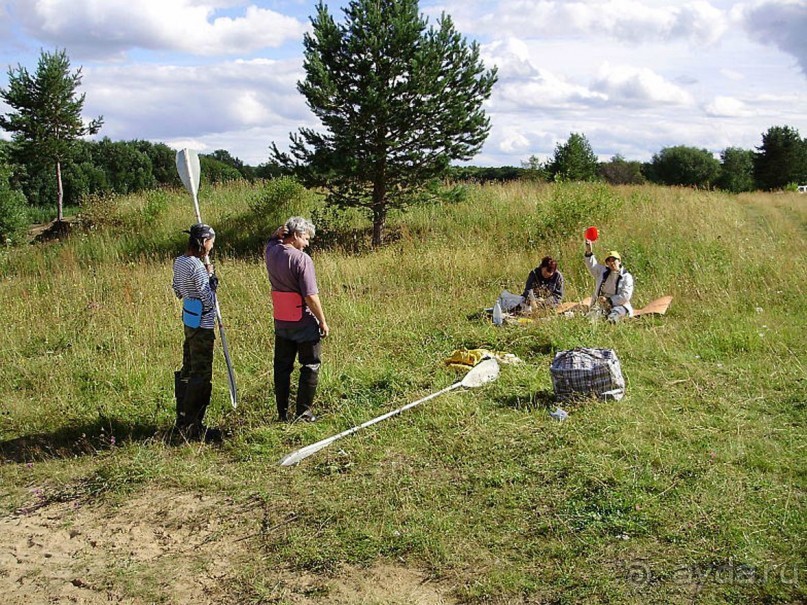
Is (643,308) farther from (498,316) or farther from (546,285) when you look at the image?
(498,316)

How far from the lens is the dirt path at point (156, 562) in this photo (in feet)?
11.9

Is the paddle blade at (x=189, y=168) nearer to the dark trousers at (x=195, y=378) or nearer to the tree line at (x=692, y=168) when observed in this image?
the dark trousers at (x=195, y=378)

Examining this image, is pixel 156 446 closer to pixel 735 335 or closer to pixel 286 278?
pixel 286 278

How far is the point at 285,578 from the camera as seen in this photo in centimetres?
377

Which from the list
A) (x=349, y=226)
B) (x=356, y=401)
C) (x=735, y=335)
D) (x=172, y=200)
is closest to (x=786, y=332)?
(x=735, y=335)

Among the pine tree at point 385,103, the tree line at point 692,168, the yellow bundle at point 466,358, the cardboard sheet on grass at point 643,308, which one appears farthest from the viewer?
the tree line at point 692,168

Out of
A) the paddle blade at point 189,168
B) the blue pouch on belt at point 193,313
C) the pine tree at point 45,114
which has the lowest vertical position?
the blue pouch on belt at point 193,313

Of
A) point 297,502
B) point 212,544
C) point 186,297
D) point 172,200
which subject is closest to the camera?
point 212,544

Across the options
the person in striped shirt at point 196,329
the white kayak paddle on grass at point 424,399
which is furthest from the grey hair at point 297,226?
the white kayak paddle on grass at point 424,399

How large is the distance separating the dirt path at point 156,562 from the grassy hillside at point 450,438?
1.1 inches

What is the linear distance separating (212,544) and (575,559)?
2083 millimetres

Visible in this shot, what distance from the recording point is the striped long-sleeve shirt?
550cm

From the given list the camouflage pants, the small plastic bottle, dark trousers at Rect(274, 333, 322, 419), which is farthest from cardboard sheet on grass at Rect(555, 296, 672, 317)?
the camouflage pants

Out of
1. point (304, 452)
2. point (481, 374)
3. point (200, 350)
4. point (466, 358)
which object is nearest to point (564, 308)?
point (466, 358)
